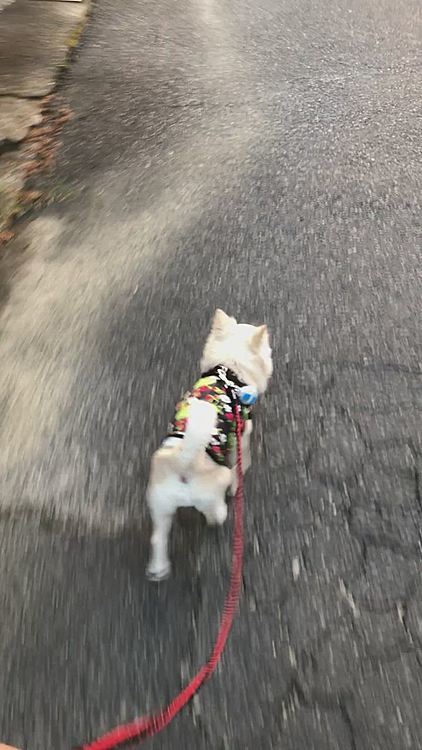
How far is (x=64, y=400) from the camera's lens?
2.79 m

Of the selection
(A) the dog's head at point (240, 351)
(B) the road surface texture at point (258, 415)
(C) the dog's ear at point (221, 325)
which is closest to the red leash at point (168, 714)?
(B) the road surface texture at point (258, 415)

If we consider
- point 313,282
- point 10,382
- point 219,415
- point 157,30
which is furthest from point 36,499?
point 157,30

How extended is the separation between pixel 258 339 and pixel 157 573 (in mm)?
993

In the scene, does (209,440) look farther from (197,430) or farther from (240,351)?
(240,351)

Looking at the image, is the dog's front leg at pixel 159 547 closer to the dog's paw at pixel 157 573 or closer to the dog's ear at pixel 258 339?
the dog's paw at pixel 157 573

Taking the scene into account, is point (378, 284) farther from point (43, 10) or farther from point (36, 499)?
point (43, 10)

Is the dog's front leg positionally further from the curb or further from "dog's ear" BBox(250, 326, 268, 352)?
the curb

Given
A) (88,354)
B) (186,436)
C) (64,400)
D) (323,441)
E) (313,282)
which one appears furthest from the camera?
(313,282)

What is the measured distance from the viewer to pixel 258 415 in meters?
2.71

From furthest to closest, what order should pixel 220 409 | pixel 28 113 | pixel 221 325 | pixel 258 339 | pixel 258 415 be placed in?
1. pixel 28 113
2. pixel 258 415
3. pixel 221 325
4. pixel 258 339
5. pixel 220 409

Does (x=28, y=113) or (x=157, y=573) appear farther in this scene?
(x=28, y=113)

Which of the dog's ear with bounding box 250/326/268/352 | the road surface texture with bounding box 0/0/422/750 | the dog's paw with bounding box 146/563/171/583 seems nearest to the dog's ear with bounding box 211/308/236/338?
the dog's ear with bounding box 250/326/268/352

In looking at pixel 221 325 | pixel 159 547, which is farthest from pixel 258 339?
pixel 159 547

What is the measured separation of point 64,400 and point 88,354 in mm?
331
